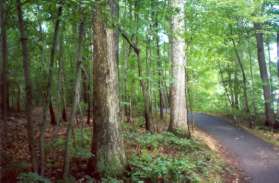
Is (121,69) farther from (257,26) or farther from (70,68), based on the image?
(257,26)

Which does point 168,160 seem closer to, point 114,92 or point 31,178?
point 114,92

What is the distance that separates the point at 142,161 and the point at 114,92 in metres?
1.80

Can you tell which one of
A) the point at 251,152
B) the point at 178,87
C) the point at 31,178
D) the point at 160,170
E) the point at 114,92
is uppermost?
the point at 178,87

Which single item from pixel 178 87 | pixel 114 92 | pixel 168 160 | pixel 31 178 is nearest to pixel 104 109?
pixel 114 92

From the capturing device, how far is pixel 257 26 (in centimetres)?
1828

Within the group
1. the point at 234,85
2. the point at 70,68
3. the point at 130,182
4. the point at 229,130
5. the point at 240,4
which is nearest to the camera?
the point at 130,182

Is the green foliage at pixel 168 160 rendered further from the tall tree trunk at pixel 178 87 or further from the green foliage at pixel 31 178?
the green foliage at pixel 31 178

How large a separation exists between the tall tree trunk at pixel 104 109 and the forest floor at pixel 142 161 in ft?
0.80

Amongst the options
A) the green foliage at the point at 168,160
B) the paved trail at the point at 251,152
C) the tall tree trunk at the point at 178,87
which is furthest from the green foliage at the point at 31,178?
the tall tree trunk at the point at 178,87

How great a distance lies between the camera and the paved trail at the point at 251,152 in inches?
352

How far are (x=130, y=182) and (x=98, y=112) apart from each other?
1502 mm

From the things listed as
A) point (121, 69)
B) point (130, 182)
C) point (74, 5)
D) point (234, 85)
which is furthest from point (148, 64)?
point (234, 85)

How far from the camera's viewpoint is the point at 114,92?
6.58 metres

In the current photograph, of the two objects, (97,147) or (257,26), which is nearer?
(97,147)
